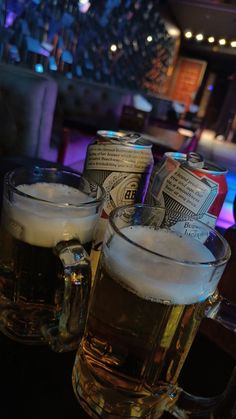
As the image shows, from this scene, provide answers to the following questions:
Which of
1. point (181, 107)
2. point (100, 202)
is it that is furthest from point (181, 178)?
point (181, 107)

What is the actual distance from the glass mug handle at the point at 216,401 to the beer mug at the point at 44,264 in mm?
138

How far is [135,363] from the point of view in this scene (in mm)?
366

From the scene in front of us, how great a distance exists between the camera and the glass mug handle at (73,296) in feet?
1.17

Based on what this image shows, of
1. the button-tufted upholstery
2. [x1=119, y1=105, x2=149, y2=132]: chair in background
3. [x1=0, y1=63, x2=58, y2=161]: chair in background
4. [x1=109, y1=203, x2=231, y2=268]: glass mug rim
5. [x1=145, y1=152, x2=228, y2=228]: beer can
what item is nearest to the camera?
[x1=109, y1=203, x2=231, y2=268]: glass mug rim

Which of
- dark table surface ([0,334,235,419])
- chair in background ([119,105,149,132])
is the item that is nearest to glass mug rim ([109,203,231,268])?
dark table surface ([0,334,235,419])

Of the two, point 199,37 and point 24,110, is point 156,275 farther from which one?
point 199,37

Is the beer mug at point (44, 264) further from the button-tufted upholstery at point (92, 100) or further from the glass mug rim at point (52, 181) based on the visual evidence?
the button-tufted upholstery at point (92, 100)

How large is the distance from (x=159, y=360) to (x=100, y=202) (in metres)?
0.19

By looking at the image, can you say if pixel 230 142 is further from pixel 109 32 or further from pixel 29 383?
pixel 29 383

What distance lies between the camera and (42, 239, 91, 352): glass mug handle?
1.17 feet

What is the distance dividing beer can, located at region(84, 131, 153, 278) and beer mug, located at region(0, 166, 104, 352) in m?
0.03

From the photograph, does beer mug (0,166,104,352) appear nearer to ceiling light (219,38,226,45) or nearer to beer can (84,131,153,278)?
beer can (84,131,153,278)

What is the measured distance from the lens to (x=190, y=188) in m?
0.45

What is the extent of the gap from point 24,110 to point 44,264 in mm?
2219
